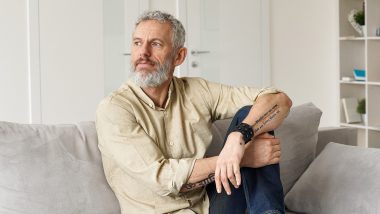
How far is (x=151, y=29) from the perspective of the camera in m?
2.37

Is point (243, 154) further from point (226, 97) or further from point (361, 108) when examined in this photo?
point (361, 108)

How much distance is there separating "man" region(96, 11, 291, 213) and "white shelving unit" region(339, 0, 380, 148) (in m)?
3.05

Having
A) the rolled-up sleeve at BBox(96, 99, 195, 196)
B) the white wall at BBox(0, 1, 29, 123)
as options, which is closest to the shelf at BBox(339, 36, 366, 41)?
the white wall at BBox(0, 1, 29, 123)

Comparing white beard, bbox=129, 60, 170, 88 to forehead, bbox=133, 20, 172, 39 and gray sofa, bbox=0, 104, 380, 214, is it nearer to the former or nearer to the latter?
forehead, bbox=133, 20, 172, 39

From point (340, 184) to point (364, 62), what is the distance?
3326mm

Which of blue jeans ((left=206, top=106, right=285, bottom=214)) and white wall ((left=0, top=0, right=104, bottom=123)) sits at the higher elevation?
white wall ((left=0, top=0, right=104, bottom=123))

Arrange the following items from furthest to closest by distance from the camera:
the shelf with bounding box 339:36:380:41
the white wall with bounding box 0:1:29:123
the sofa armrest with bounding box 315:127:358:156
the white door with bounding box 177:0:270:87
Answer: the white door with bounding box 177:0:270:87 < the shelf with bounding box 339:36:380:41 < the white wall with bounding box 0:1:29:123 < the sofa armrest with bounding box 315:127:358:156

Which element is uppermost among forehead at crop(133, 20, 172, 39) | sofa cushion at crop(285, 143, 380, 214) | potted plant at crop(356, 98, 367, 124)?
forehead at crop(133, 20, 172, 39)

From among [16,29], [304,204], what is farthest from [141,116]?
[16,29]

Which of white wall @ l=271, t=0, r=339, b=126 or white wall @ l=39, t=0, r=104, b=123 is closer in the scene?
white wall @ l=39, t=0, r=104, b=123

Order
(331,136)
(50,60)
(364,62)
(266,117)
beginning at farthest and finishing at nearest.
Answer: (364,62), (50,60), (331,136), (266,117)

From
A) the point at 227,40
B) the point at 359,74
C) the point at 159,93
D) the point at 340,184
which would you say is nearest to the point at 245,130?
the point at 159,93

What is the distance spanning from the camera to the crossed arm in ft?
6.68

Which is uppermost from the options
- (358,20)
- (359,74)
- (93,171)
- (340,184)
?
(358,20)
